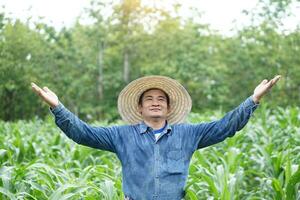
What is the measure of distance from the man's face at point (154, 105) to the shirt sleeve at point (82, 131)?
0.77 feet

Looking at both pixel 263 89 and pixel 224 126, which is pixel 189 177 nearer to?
pixel 224 126

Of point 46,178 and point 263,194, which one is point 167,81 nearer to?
point 46,178

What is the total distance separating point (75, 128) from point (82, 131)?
0.19 feet

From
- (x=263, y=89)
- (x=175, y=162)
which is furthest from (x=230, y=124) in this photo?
(x=175, y=162)

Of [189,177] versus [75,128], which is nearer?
[75,128]

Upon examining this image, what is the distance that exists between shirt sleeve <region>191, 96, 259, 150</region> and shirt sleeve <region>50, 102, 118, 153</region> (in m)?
0.52

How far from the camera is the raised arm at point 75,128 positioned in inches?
132

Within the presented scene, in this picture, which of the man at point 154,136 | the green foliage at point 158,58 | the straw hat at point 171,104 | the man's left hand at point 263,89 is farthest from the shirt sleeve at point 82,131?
the green foliage at point 158,58

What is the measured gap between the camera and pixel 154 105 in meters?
3.57

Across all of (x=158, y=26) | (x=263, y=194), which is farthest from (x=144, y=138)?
(x=158, y=26)

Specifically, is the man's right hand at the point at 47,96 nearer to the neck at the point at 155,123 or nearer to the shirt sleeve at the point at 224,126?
the neck at the point at 155,123

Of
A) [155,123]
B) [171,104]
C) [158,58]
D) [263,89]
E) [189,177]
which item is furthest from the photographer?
[158,58]

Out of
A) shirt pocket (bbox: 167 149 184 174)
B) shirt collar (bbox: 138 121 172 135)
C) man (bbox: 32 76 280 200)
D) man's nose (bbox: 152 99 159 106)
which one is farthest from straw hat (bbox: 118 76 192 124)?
shirt pocket (bbox: 167 149 184 174)

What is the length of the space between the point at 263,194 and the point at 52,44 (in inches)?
904
